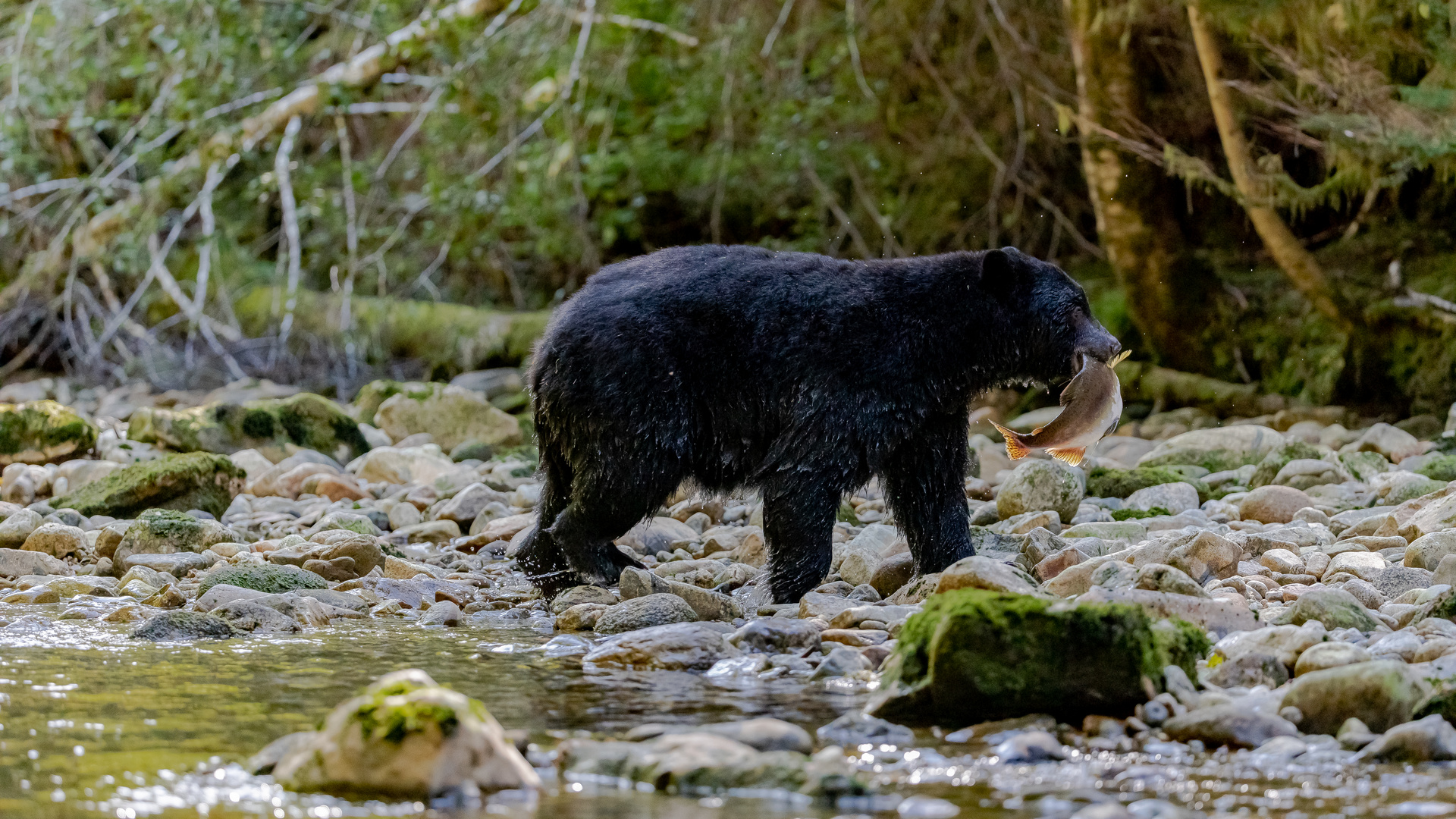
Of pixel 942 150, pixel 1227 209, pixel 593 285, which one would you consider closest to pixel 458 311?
pixel 942 150

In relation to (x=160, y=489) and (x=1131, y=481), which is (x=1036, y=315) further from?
(x=160, y=489)

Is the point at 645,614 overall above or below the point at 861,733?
below

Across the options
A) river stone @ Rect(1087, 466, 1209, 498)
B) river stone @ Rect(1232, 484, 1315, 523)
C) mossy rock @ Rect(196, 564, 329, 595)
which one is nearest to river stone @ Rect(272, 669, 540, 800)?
mossy rock @ Rect(196, 564, 329, 595)

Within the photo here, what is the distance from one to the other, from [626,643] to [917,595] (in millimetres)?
1161

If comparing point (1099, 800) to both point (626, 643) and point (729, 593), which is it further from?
point (729, 593)

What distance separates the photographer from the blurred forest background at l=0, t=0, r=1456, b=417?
394 inches

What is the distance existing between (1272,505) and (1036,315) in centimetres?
177

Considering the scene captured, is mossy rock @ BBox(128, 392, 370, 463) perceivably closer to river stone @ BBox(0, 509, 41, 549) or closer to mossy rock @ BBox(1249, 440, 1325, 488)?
river stone @ BBox(0, 509, 41, 549)

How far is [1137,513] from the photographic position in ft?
23.1

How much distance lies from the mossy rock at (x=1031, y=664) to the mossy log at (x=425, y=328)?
8.94 m

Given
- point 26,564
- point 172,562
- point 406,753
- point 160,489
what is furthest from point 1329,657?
point 160,489

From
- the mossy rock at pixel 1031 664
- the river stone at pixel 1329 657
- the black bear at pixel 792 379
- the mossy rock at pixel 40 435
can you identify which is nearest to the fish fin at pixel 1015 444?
the black bear at pixel 792 379

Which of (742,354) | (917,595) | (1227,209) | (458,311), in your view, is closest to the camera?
(917,595)

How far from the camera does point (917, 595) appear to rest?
5.37 meters
